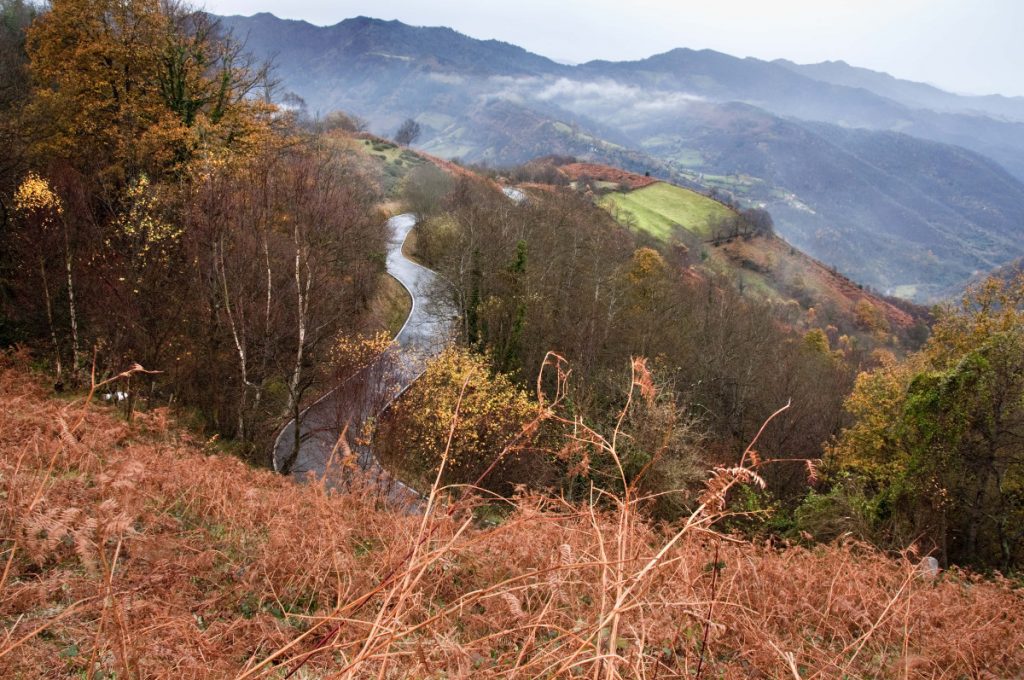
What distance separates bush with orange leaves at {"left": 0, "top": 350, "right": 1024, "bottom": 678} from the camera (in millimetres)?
2914

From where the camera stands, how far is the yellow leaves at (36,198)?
43.5 ft

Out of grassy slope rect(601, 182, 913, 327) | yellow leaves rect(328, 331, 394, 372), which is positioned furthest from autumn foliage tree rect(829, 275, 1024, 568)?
grassy slope rect(601, 182, 913, 327)

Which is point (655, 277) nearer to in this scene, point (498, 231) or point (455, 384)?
point (498, 231)

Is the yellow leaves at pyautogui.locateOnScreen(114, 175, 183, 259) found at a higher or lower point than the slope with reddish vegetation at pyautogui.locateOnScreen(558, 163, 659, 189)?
lower

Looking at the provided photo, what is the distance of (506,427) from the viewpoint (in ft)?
61.0

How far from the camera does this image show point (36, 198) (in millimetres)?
13523

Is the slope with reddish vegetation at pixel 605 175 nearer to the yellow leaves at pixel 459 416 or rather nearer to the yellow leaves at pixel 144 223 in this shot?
the yellow leaves at pixel 459 416

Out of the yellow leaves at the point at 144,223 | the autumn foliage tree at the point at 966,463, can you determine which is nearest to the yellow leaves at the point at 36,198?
the yellow leaves at the point at 144,223

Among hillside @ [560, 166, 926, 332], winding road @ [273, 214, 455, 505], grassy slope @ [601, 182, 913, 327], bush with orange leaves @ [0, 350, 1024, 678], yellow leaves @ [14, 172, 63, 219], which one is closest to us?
bush with orange leaves @ [0, 350, 1024, 678]

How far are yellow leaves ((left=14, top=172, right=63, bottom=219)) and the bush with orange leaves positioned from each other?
32.7ft

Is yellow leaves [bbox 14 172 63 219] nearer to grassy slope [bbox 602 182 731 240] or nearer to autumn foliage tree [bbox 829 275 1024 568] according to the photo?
autumn foliage tree [bbox 829 275 1024 568]

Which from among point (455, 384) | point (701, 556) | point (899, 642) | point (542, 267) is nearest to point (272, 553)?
point (701, 556)

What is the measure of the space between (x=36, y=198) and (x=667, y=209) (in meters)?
111

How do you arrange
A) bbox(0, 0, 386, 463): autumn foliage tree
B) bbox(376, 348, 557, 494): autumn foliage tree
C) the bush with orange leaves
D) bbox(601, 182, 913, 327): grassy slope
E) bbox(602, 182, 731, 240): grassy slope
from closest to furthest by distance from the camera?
1. the bush with orange leaves
2. bbox(0, 0, 386, 463): autumn foliage tree
3. bbox(376, 348, 557, 494): autumn foliage tree
4. bbox(601, 182, 913, 327): grassy slope
5. bbox(602, 182, 731, 240): grassy slope
